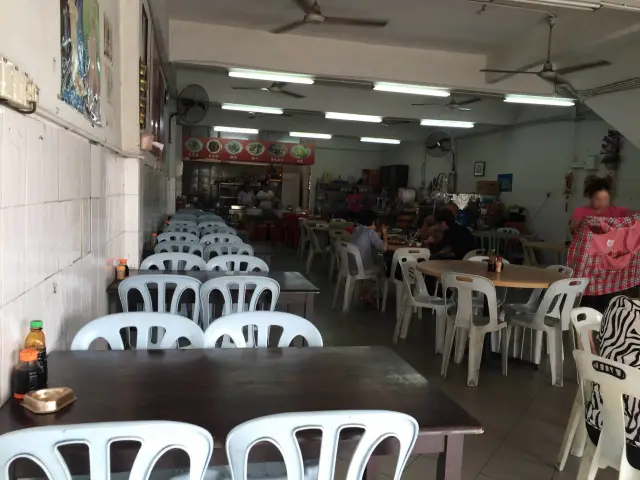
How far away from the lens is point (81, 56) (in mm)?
2426

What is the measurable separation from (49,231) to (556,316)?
12.0 ft

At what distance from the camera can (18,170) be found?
1.60 metres

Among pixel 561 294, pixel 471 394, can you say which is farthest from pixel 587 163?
pixel 471 394

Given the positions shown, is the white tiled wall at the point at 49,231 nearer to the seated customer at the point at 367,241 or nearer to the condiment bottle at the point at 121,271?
the condiment bottle at the point at 121,271

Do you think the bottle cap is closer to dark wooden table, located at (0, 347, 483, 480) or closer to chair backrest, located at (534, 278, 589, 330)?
dark wooden table, located at (0, 347, 483, 480)

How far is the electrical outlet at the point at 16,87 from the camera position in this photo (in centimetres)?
136

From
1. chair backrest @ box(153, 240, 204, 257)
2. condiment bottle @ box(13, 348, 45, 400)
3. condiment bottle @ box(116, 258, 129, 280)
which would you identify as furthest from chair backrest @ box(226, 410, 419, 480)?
chair backrest @ box(153, 240, 204, 257)

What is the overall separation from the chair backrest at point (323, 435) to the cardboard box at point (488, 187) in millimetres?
10917

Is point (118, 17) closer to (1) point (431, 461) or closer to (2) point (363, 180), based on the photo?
(1) point (431, 461)

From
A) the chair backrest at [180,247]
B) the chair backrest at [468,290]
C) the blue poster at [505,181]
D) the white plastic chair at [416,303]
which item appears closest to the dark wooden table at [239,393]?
the chair backrest at [468,290]

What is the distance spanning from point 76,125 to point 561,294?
352 cm

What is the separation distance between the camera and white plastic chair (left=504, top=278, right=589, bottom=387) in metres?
3.96

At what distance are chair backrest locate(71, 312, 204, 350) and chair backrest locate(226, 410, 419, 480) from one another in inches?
36.8

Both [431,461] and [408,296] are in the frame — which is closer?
[431,461]
